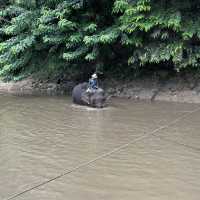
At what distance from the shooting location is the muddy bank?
40.4 ft

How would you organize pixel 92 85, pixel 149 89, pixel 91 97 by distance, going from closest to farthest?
1. pixel 91 97
2. pixel 92 85
3. pixel 149 89

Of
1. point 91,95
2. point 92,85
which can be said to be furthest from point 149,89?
point 91,95

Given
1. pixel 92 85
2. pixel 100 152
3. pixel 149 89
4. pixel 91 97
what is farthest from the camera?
pixel 149 89

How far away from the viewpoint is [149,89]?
42.5 ft

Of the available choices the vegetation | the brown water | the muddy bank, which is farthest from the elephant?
the muddy bank

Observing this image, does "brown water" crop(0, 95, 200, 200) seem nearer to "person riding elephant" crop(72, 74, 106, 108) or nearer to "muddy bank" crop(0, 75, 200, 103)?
"person riding elephant" crop(72, 74, 106, 108)

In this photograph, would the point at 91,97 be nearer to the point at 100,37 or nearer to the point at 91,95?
the point at 91,95

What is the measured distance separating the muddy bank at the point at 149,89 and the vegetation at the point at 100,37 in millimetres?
423

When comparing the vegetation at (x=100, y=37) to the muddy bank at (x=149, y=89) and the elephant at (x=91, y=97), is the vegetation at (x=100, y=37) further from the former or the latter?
the elephant at (x=91, y=97)

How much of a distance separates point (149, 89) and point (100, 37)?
1.99m

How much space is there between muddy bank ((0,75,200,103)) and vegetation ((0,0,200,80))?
42 centimetres

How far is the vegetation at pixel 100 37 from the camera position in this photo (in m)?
11.9

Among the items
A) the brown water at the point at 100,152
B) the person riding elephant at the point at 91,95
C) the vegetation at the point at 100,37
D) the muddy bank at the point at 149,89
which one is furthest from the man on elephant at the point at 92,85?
the muddy bank at the point at 149,89

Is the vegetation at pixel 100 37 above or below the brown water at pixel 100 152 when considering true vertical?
above
